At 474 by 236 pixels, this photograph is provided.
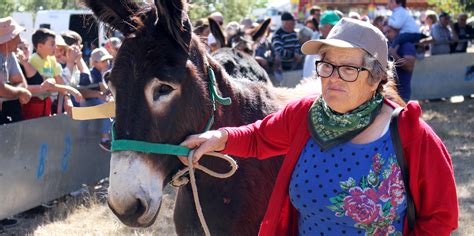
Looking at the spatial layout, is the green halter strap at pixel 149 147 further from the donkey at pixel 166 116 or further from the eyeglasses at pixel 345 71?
the eyeglasses at pixel 345 71

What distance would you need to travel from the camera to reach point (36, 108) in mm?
7074

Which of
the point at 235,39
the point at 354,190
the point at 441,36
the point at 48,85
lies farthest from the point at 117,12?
the point at 441,36

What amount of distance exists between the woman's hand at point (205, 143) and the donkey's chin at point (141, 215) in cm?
28

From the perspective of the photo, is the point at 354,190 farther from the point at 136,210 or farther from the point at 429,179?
the point at 136,210

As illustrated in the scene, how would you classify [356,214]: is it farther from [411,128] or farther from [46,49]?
[46,49]

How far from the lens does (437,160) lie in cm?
247

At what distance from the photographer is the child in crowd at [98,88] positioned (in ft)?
26.1

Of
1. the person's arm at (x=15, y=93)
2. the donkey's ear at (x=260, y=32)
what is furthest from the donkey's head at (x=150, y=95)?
the donkey's ear at (x=260, y=32)

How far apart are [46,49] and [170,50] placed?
18.6ft

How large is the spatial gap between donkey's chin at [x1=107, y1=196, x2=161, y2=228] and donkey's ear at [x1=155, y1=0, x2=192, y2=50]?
78 cm

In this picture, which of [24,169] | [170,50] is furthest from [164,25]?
[24,169]

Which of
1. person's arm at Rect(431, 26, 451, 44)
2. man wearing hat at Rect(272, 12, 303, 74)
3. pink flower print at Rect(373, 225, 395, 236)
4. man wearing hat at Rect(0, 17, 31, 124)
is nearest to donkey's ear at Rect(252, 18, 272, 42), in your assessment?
man wearing hat at Rect(0, 17, 31, 124)

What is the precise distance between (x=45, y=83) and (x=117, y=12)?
4.11 metres

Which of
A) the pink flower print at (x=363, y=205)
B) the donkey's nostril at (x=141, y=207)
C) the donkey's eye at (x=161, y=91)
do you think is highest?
the donkey's eye at (x=161, y=91)
